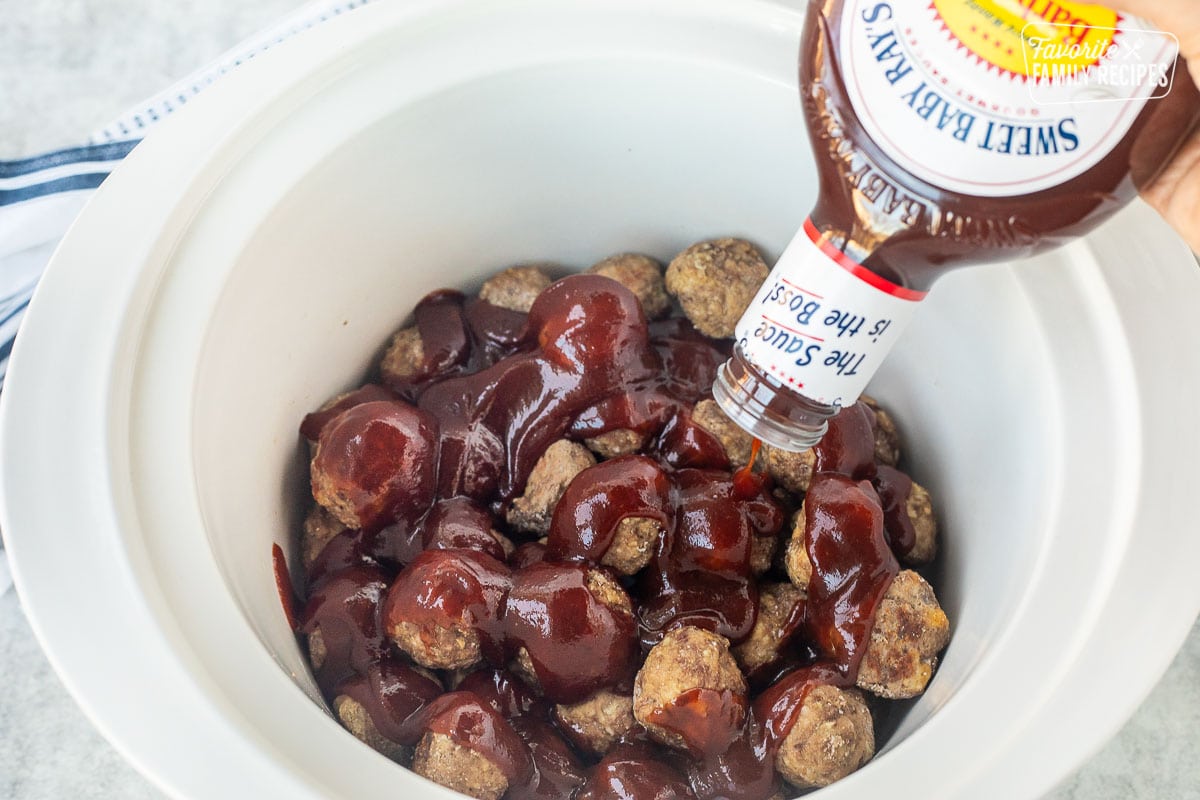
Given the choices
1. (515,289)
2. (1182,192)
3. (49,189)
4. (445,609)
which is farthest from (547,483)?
(49,189)

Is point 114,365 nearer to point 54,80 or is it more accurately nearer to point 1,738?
point 1,738

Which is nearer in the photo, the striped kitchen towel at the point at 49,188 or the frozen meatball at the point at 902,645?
the frozen meatball at the point at 902,645

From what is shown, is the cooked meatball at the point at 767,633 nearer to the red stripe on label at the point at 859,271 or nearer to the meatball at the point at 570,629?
the meatball at the point at 570,629

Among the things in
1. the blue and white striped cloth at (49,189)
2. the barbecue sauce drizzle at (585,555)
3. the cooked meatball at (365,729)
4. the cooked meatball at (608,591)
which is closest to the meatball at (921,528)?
the barbecue sauce drizzle at (585,555)

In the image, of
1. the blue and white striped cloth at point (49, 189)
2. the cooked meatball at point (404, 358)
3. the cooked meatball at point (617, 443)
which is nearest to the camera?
the cooked meatball at point (617, 443)

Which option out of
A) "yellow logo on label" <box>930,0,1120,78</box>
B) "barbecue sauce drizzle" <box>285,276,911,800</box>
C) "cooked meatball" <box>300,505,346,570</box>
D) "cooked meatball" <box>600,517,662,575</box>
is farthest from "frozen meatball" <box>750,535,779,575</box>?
"yellow logo on label" <box>930,0,1120,78</box>

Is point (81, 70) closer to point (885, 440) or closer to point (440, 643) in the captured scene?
point (440, 643)

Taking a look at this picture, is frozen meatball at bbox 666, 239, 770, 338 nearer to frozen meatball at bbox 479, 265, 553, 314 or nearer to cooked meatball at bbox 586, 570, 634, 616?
frozen meatball at bbox 479, 265, 553, 314

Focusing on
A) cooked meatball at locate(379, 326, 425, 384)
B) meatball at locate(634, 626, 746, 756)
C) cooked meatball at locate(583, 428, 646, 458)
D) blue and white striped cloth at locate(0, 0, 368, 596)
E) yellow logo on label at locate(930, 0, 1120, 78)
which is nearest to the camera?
yellow logo on label at locate(930, 0, 1120, 78)
